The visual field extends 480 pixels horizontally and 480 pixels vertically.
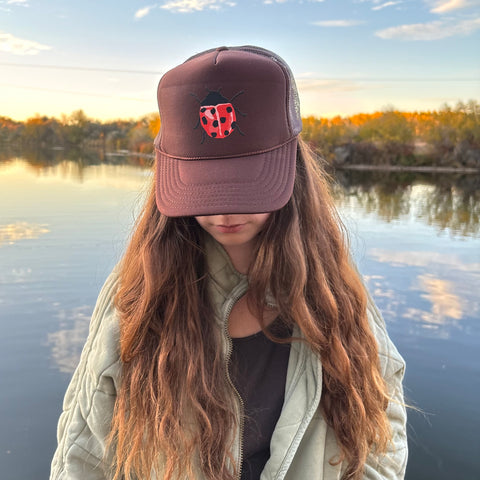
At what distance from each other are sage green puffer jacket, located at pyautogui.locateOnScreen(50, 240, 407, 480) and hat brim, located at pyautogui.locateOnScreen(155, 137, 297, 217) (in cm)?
26

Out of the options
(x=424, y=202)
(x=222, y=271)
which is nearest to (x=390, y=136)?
(x=424, y=202)

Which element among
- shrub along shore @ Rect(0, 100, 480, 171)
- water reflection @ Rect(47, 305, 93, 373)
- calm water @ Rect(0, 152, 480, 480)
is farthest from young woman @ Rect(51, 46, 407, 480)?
shrub along shore @ Rect(0, 100, 480, 171)

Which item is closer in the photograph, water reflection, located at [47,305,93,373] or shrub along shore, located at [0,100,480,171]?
water reflection, located at [47,305,93,373]

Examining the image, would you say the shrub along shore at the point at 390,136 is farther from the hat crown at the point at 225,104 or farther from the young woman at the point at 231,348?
the hat crown at the point at 225,104

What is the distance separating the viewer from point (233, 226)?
1153 millimetres

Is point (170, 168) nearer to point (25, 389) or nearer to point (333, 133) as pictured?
point (25, 389)

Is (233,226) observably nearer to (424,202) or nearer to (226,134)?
(226,134)

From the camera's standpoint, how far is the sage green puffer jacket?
1.18 metres

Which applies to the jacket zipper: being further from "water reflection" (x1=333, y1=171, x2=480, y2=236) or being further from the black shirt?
"water reflection" (x1=333, y1=171, x2=480, y2=236)

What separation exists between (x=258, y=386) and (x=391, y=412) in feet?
1.30

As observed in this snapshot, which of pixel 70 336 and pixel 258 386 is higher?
pixel 258 386

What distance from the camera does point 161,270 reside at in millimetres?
1235

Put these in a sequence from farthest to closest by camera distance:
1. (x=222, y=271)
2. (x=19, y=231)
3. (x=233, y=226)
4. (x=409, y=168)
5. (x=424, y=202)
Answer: (x=409, y=168), (x=424, y=202), (x=19, y=231), (x=222, y=271), (x=233, y=226)

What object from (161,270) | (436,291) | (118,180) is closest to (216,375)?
(161,270)
